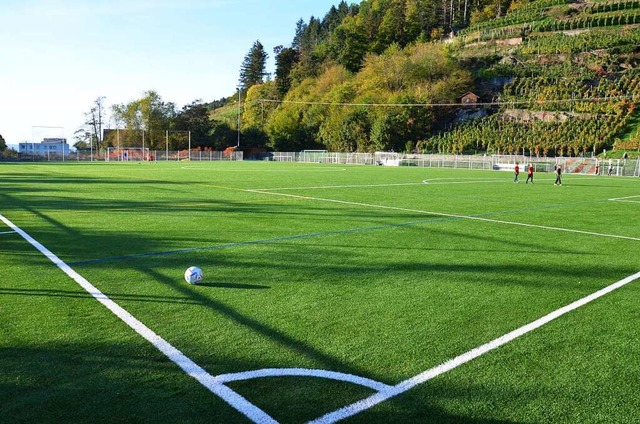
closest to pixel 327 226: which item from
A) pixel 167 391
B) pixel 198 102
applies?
pixel 167 391

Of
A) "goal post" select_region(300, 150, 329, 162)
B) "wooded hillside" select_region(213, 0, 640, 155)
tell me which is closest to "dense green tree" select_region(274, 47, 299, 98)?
"wooded hillside" select_region(213, 0, 640, 155)

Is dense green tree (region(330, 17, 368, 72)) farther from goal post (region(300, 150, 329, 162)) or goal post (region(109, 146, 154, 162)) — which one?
goal post (region(109, 146, 154, 162))

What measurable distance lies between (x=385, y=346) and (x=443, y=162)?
62859 mm

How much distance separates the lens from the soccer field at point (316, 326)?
3.91 meters

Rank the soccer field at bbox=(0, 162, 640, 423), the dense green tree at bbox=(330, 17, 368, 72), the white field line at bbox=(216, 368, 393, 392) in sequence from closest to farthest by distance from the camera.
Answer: the soccer field at bbox=(0, 162, 640, 423), the white field line at bbox=(216, 368, 393, 392), the dense green tree at bbox=(330, 17, 368, 72)

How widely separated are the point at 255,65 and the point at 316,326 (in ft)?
535

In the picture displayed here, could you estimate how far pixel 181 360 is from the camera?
179 inches

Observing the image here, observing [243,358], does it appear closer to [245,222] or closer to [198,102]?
[245,222]

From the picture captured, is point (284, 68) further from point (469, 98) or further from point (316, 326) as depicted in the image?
point (316, 326)

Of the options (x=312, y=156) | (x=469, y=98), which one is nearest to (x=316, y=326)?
(x=312, y=156)

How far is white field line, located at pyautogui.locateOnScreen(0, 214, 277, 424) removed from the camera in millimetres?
3758

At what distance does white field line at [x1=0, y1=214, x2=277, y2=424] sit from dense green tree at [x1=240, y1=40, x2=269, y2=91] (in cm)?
15887

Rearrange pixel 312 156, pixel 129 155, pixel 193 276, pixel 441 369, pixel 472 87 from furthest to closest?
1. pixel 472 87
2. pixel 129 155
3. pixel 312 156
4. pixel 193 276
5. pixel 441 369

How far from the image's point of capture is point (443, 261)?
8859mm
